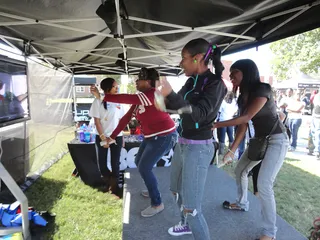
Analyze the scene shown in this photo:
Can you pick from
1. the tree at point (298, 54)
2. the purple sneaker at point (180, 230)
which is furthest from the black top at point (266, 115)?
the tree at point (298, 54)

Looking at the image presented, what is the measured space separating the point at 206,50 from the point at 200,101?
0.40 meters

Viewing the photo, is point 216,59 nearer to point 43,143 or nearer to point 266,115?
point 266,115

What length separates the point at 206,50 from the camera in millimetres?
1578

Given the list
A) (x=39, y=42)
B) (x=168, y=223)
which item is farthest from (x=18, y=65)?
(x=168, y=223)

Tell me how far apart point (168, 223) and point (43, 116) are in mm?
3769

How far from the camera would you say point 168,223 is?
106 inches

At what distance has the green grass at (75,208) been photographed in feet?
8.89

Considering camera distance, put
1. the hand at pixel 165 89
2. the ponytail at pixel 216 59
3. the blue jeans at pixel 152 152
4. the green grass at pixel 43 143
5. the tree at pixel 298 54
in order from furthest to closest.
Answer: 1. the tree at pixel 298 54
2. the green grass at pixel 43 143
3. the blue jeans at pixel 152 152
4. the ponytail at pixel 216 59
5. the hand at pixel 165 89

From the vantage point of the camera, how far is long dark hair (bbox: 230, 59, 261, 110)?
2232 mm

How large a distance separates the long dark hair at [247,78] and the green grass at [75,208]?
2.03 m

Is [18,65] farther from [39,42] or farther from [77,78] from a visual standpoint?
[77,78]

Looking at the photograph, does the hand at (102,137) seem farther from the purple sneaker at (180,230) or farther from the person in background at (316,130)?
the person in background at (316,130)

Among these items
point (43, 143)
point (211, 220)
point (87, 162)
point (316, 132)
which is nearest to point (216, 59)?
point (211, 220)

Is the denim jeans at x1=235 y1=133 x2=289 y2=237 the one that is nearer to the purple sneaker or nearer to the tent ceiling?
the purple sneaker
